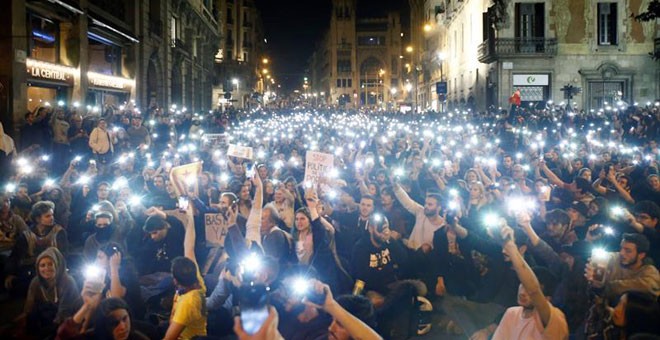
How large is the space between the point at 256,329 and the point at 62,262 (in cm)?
253

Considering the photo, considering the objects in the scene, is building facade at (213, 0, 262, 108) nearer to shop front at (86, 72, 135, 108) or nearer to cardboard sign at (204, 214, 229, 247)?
shop front at (86, 72, 135, 108)

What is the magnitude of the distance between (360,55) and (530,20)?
110735 mm

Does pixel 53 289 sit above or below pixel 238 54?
below

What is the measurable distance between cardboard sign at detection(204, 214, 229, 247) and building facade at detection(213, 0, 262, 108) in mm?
70351

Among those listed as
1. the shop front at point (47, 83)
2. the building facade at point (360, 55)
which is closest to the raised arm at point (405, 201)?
the shop front at point (47, 83)

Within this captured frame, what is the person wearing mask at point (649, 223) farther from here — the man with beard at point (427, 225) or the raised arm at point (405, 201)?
the raised arm at point (405, 201)

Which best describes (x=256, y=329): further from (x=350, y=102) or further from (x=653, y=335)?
(x=350, y=102)

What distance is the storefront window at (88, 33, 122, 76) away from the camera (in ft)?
95.8

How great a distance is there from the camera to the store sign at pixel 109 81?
91.1 ft

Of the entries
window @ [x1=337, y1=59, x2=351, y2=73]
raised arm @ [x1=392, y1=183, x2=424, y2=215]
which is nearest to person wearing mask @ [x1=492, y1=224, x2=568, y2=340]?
raised arm @ [x1=392, y1=183, x2=424, y2=215]

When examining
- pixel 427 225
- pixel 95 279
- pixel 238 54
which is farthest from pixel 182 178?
pixel 238 54

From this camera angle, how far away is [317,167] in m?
11.7

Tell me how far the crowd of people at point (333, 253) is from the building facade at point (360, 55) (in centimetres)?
13724

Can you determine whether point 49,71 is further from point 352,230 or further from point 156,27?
point 352,230
